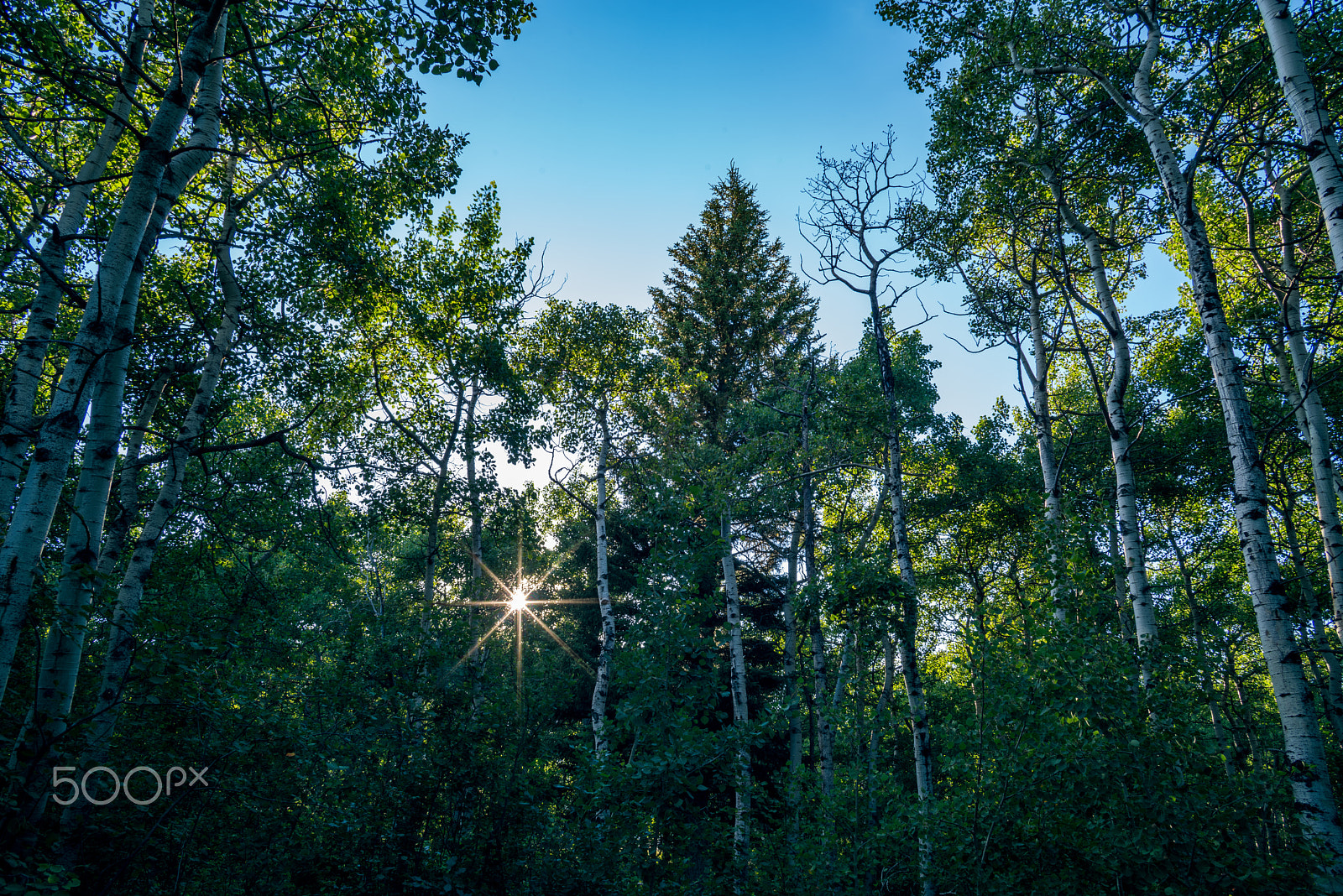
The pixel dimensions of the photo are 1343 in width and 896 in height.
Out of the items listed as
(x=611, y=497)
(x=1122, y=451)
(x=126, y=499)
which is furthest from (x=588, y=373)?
(x=1122, y=451)

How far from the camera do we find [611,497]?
17109 mm

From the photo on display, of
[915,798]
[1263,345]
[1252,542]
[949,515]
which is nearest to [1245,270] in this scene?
[1263,345]

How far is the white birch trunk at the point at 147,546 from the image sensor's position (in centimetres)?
386

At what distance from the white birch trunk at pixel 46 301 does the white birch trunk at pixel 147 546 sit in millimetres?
1063

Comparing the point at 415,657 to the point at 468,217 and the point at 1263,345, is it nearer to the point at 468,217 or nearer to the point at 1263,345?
the point at 468,217

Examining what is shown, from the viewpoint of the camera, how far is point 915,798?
638 cm

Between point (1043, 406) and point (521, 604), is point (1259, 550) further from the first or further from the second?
point (521, 604)

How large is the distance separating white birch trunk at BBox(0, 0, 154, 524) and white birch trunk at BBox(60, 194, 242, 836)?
1.06 m

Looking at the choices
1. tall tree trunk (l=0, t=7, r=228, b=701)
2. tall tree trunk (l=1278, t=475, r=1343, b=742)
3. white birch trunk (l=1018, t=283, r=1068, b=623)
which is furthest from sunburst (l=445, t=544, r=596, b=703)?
tall tree trunk (l=1278, t=475, r=1343, b=742)

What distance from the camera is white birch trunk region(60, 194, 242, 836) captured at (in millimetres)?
3859

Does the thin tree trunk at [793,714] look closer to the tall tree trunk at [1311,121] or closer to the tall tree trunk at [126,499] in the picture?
the tall tree trunk at [1311,121]

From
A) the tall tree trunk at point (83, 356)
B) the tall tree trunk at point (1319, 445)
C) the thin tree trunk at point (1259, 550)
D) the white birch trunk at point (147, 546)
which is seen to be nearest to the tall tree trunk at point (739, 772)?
the thin tree trunk at point (1259, 550)

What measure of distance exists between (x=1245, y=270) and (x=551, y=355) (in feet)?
54.4

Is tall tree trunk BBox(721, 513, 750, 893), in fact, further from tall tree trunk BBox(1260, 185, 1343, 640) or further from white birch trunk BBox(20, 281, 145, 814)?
tall tree trunk BBox(1260, 185, 1343, 640)
